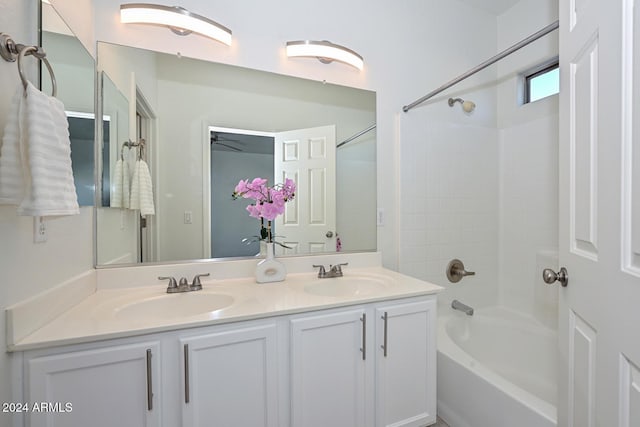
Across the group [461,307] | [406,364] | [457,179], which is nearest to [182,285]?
[406,364]

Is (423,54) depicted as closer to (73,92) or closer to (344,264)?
(344,264)

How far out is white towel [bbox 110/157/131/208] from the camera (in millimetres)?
1398

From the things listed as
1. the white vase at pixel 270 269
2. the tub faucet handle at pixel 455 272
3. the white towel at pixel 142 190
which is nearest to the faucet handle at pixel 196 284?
the white vase at pixel 270 269

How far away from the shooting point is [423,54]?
81.6 inches

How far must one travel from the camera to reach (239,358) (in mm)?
1053

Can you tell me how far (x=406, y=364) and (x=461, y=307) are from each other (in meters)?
0.96

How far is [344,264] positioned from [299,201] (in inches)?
19.2

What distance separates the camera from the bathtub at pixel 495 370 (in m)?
1.29

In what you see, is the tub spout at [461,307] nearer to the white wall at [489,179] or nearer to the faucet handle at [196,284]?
the white wall at [489,179]

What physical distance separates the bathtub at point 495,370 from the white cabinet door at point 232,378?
1029mm

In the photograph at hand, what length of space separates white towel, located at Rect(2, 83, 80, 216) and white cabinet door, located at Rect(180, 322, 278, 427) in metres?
0.58

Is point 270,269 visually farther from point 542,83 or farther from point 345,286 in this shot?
point 542,83

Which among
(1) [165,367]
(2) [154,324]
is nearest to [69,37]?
(2) [154,324]

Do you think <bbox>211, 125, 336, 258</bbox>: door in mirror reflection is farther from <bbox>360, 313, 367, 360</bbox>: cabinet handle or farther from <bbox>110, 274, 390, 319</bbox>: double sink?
<bbox>360, 313, 367, 360</bbox>: cabinet handle
